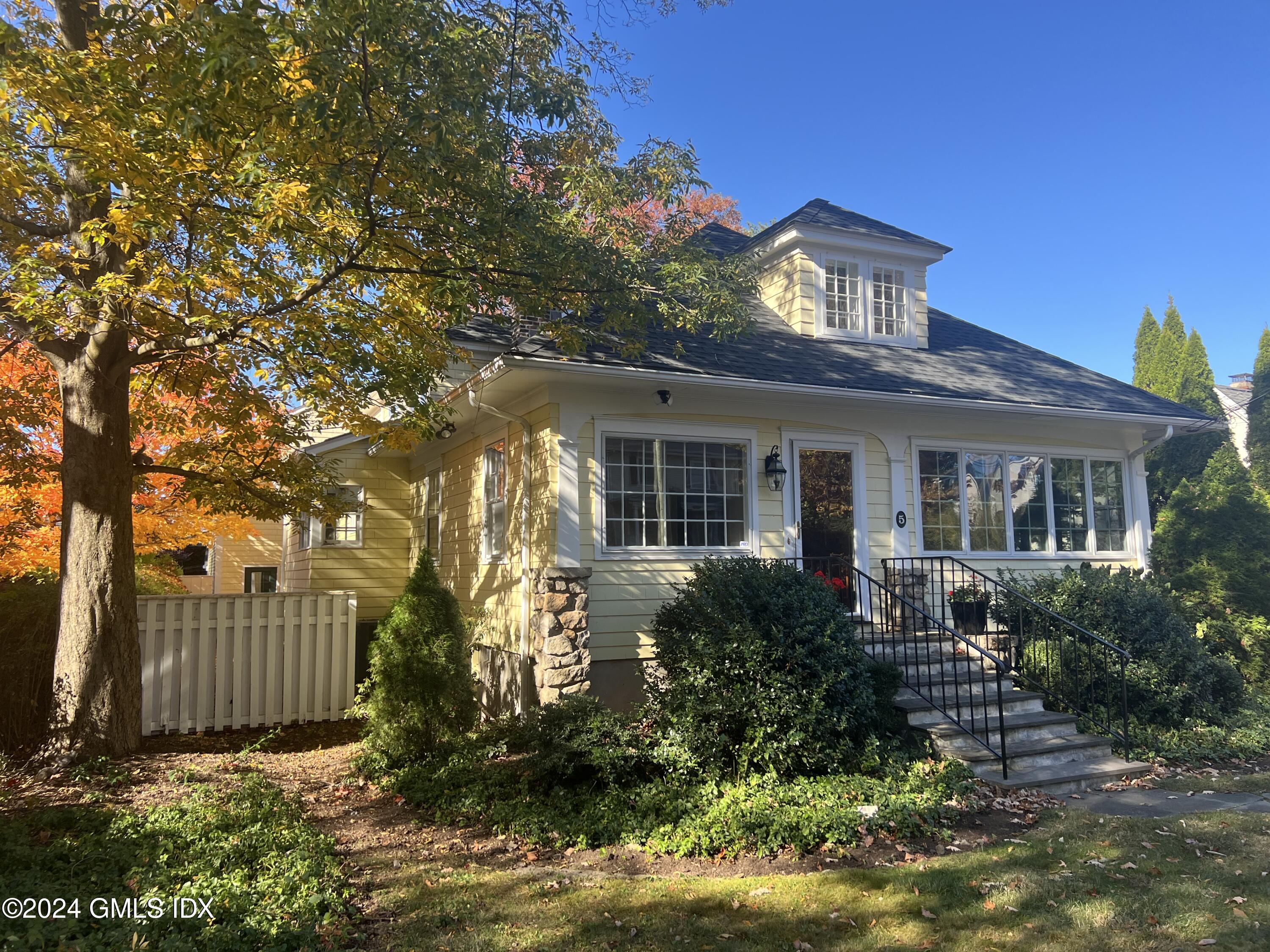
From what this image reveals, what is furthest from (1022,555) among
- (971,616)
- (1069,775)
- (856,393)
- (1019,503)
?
(1069,775)

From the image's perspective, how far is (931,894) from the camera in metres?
4.25

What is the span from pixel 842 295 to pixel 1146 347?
1490 cm

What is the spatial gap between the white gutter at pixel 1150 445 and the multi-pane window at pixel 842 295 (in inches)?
162

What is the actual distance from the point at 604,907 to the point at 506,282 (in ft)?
16.4

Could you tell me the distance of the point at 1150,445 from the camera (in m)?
10.8

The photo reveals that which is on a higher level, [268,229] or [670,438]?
[268,229]

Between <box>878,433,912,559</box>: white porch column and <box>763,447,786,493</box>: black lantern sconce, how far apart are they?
154 centimetres

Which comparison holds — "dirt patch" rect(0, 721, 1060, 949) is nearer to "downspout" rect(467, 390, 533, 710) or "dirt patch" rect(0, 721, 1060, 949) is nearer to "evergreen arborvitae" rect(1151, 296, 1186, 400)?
"downspout" rect(467, 390, 533, 710)

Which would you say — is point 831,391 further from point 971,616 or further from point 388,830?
point 388,830

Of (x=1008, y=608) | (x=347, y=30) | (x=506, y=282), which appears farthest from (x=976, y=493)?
(x=347, y=30)

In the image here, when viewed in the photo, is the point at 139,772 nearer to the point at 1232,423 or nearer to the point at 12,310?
the point at 12,310

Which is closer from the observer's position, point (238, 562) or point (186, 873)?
point (186, 873)

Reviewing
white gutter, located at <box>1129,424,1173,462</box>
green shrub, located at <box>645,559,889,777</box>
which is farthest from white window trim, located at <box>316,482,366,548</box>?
white gutter, located at <box>1129,424,1173,462</box>

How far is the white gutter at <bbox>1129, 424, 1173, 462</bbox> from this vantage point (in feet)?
34.5
